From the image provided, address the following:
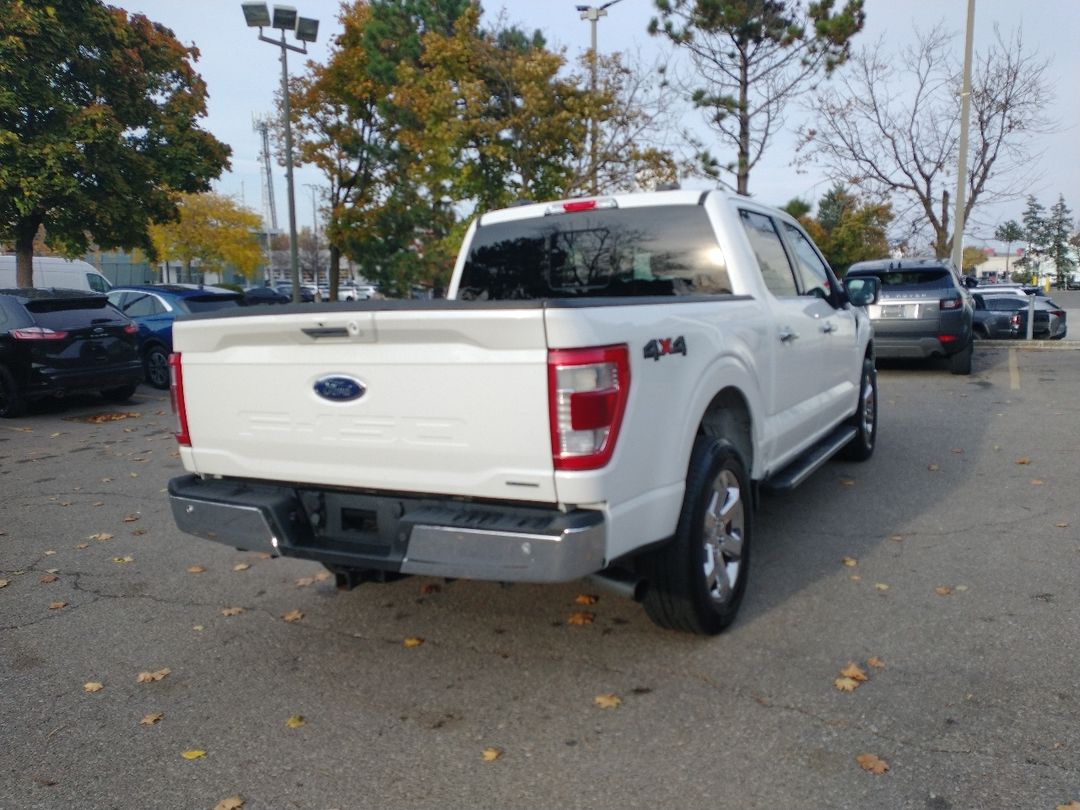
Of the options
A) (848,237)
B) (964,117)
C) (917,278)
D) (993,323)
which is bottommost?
(993,323)

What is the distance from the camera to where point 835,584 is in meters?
4.70

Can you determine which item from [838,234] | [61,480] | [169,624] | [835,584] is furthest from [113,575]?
[838,234]

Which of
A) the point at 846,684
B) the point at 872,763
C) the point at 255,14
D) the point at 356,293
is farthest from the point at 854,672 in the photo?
the point at 356,293

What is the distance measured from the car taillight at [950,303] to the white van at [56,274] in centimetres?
1758

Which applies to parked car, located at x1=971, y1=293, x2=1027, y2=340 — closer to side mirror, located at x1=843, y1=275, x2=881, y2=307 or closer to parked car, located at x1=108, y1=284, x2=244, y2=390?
side mirror, located at x1=843, y1=275, x2=881, y2=307

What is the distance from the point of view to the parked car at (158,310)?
14156 millimetres

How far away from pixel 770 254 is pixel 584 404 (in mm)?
2679

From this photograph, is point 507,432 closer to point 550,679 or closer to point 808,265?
point 550,679

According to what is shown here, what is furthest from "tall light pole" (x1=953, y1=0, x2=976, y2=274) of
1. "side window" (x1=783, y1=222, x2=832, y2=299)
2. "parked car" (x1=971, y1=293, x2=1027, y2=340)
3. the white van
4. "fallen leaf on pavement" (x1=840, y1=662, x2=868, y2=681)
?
the white van

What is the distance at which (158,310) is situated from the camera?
47.9 feet

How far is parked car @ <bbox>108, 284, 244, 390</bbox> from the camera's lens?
14156 mm

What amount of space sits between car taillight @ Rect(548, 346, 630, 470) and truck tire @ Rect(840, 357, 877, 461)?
448 cm

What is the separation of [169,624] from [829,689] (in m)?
3.07

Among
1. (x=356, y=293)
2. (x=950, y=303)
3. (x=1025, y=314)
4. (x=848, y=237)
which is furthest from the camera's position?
(x=356, y=293)
